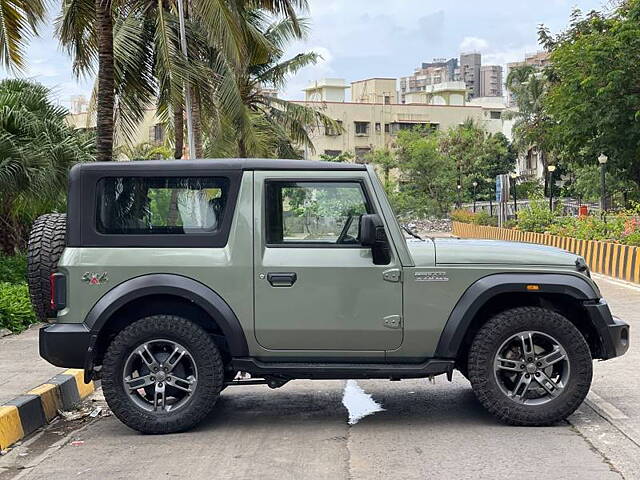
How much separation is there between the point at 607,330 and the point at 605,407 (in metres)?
0.92

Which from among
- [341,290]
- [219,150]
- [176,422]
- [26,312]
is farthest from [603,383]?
[219,150]

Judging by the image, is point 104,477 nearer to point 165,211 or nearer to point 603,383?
point 165,211

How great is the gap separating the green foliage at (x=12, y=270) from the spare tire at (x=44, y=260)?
9.31 metres

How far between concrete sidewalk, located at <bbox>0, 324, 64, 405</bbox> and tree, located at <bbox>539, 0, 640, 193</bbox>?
2768cm

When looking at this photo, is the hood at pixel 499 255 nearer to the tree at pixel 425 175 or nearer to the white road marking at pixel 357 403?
the white road marking at pixel 357 403

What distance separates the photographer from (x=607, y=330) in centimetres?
714

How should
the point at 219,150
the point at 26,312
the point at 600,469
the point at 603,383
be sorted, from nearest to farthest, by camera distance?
the point at 600,469, the point at 603,383, the point at 26,312, the point at 219,150

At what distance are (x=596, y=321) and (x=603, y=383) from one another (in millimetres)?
1957

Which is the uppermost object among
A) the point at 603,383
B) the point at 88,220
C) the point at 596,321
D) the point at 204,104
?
the point at 204,104

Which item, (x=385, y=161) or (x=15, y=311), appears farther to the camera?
(x=385, y=161)

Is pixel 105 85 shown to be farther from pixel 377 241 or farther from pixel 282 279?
pixel 377 241

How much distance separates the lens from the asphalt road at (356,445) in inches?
239

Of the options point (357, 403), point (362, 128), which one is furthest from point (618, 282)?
point (362, 128)

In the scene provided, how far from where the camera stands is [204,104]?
27.4 meters
